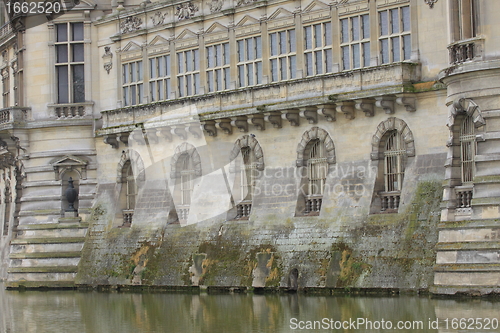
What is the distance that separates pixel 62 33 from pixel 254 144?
12.5m

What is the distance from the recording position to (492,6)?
35406 millimetres

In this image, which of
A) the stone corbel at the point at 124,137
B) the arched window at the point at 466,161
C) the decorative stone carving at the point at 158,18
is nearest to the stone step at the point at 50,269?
the stone corbel at the point at 124,137

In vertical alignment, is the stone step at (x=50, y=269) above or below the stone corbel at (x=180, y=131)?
below

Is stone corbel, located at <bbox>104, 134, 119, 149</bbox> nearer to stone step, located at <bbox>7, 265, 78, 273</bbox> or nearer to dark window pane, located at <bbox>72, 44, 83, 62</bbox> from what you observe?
dark window pane, located at <bbox>72, 44, 83, 62</bbox>

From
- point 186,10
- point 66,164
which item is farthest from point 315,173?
point 66,164

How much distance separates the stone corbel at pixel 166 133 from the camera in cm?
4975

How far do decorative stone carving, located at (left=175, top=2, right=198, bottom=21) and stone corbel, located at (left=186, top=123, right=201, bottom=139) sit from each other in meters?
4.58

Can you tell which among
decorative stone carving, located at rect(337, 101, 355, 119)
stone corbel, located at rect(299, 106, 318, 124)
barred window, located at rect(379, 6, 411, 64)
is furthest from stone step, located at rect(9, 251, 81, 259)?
barred window, located at rect(379, 6, 411, 64)

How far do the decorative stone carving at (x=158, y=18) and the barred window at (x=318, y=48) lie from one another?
8.52 m

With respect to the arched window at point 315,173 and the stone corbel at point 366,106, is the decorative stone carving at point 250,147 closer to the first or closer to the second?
the arched window at point 315,173

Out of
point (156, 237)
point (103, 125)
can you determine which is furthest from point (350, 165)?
point (103, 125)

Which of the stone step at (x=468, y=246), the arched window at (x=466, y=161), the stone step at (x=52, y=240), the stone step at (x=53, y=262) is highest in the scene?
the arched window at (x=466, y=161)

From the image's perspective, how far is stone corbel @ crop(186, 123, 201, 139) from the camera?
160 feet

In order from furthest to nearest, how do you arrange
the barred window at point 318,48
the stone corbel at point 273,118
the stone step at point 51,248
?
the stone step at point 51,248 < the stone corbel at point 273,118 < the barred window at point 318,48
